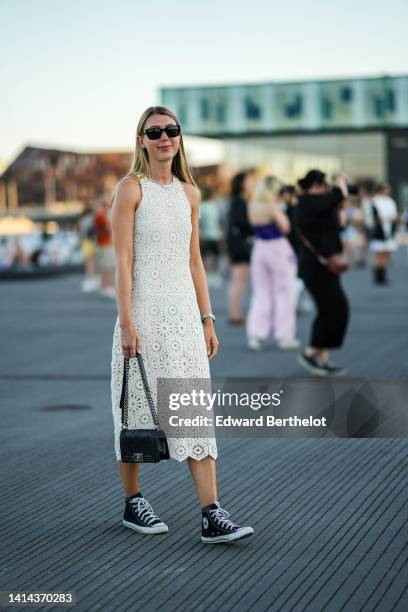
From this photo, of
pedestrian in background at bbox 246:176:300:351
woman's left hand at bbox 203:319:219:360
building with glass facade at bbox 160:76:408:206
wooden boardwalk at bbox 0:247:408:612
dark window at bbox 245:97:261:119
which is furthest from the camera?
dark window at bbox 245:97:261:119

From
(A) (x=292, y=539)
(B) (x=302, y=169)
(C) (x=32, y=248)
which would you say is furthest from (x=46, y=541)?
→ (B) (x=302, y=169)

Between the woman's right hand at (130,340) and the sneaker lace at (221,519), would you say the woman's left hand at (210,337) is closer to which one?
the woman's right hand at (130,340)

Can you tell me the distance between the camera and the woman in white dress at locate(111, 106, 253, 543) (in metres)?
4.90

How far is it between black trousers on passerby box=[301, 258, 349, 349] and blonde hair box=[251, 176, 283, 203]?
2020 millimetres

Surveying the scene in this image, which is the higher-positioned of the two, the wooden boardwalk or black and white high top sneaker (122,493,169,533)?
black and white high top sneaker (122,493,169,533)

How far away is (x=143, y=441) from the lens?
4.85 m

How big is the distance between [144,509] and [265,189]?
23.2 ft

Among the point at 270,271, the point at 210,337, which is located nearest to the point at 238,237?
the point at 270,271

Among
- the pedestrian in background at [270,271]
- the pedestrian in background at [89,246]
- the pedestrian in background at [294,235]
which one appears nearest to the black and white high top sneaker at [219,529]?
the pedestrian in background at [294,235]

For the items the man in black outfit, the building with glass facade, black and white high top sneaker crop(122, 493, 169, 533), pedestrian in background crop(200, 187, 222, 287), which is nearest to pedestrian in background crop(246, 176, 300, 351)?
the man in black outfit

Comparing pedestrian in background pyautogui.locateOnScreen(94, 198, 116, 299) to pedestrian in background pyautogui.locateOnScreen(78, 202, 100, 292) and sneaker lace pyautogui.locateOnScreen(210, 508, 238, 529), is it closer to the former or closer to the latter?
pedestrian in background pyautogui.locateOnScreen(78, 202, 100, 292)

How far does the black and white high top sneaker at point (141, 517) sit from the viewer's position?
5.11 metres

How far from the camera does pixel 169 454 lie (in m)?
4.91

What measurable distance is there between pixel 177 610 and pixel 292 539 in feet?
3.24
